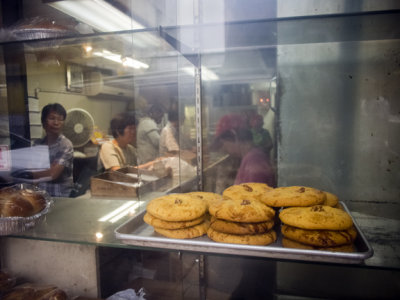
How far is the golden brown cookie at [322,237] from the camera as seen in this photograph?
1044mm

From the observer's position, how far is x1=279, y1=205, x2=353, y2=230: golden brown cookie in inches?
42.1

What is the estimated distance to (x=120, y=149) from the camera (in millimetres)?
4355

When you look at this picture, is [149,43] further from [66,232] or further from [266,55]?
[66,232]

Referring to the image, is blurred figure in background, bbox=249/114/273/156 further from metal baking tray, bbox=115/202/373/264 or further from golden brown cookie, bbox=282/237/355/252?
golden brown cookie, bbox=282/237/355/252

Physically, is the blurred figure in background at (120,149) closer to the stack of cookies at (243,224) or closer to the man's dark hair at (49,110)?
the man's dark hair at (49,110)

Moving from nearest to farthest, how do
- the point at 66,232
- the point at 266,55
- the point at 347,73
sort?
the point at 66,232 < the point at 347,73 < the point at 266,55

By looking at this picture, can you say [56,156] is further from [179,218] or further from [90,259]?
[179,218]

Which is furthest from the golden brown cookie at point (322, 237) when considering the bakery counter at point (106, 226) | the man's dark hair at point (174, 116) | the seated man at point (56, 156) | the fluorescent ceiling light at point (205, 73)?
the seated man at point (56, 156)

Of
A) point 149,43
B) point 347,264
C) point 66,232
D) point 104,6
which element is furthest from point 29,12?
point 347,264

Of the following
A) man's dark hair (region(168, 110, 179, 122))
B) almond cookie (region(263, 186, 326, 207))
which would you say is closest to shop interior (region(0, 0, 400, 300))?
almond cookie (region(263, 186, 326, 207))

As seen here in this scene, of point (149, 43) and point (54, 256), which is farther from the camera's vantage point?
point (149, 43)

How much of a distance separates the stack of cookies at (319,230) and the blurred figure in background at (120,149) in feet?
11.2

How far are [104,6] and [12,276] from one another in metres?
2.17

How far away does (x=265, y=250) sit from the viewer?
1.05 metres
